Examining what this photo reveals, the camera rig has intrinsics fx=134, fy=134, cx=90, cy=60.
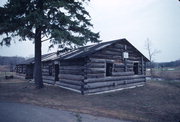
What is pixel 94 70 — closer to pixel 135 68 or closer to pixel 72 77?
pixel 72 77

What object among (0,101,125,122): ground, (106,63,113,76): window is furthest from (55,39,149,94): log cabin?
(0,101,125,122): ground

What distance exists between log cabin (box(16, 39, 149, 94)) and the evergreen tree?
184cm

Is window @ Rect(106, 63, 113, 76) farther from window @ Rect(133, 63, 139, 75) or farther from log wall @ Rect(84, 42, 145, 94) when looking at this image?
window @ Rect(133, 63, 139, 75)

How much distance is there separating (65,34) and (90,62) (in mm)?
3400

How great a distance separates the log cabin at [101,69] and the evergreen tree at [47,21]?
184cm

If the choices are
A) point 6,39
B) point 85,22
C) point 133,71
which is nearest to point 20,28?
point 6,39

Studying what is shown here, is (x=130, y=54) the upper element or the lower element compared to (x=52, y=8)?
lower

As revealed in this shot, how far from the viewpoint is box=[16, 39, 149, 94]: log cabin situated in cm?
1241

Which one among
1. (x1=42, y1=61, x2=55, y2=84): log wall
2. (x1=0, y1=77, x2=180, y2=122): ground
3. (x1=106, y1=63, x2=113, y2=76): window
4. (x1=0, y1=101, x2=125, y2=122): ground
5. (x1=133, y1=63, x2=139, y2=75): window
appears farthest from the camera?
(x1=133, y1=63, x2=139, y2=75): window

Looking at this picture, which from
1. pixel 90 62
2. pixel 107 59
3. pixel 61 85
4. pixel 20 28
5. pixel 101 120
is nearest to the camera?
pixel 101 120

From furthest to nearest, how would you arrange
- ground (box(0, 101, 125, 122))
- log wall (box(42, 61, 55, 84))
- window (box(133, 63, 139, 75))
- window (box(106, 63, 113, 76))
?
window (box(133, 63, 139, 75)), log wall (box(42, 61, 55, 84)), window (box(106, 63, 113, 76)), ground (box(0, 101, 125, 122))

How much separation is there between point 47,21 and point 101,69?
6.60 m

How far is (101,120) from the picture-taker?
5.99 meters

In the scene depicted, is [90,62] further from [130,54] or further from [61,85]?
[130,54]
